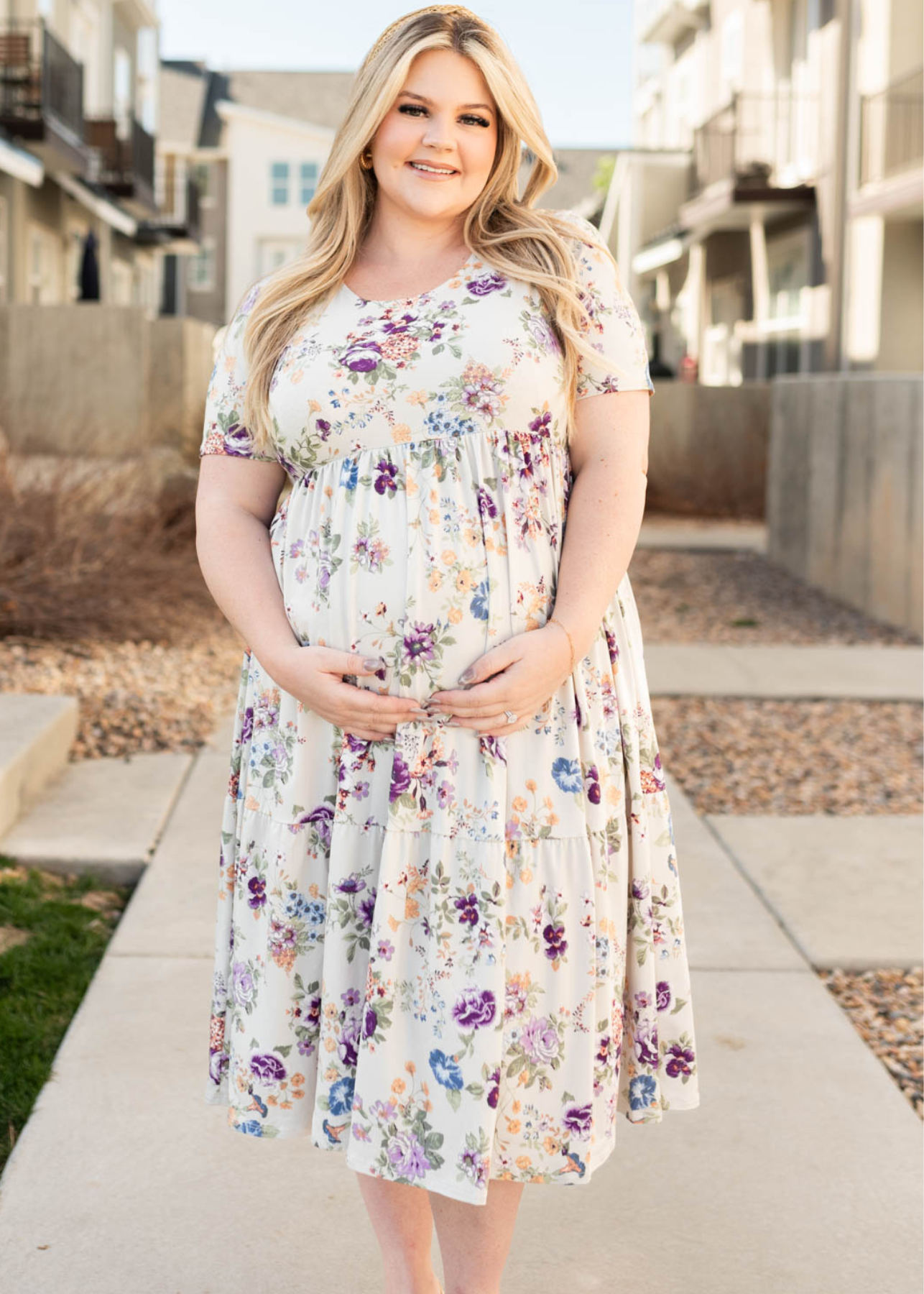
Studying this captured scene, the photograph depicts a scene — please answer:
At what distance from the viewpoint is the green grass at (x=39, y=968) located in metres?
2.77

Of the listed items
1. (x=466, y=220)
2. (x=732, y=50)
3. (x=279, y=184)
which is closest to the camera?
(x=466, y=220)

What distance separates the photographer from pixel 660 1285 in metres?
2.21

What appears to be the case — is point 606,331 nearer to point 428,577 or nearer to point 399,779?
point 428,577

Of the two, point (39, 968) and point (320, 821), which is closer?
point (320, 821)

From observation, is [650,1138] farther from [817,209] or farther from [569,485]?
[817,209]

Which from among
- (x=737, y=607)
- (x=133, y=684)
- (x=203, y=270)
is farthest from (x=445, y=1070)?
(x=203, y=270)

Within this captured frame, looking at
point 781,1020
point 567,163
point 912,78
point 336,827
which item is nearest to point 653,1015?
point 336,827

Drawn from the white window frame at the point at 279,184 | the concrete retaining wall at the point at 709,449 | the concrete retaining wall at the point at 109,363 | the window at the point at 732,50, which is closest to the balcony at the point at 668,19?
the window at the point at 732,50

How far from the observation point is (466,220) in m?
1.95

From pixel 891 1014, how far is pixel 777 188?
14.1 meters

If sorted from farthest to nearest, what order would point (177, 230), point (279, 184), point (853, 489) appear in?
point (279, 184), point (177, 230), point (853, 489)

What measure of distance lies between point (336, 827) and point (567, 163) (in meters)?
43.4

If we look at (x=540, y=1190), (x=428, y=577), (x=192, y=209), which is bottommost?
(x=540, y=1190)

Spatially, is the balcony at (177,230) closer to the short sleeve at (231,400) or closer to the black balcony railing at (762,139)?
the black balcony railing at (762,139)
